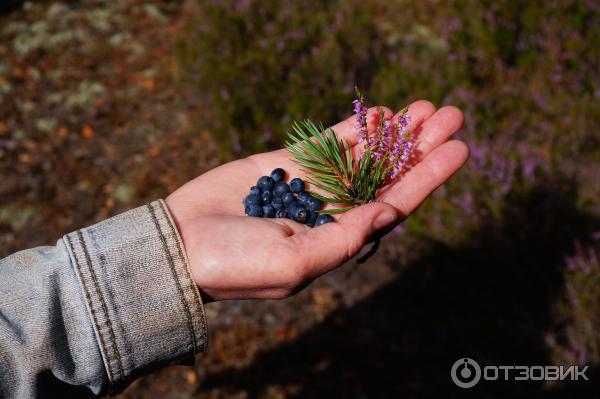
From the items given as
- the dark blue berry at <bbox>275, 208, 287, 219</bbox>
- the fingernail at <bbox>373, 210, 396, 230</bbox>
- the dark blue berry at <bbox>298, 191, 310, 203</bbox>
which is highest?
the fingernail at <bbox>373, 210, 396, 230</bbox>

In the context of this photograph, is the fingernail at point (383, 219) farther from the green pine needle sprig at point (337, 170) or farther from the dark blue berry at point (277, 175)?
the dark blue berry at point (277, 175)

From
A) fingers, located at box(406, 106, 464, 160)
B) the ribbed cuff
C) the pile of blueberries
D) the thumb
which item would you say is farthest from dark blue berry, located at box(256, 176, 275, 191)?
fingers, located at box(406, 106, 464, 160)

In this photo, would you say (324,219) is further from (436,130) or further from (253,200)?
(436,130)

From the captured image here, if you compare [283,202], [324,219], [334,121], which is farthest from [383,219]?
[334,121]

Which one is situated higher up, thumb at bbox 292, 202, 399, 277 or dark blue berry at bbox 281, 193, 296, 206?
thumb at bbox 292, 202, 399, 277

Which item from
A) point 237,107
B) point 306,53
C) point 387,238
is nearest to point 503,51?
point 306,53

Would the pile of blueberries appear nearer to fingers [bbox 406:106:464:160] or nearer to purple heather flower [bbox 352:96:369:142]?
purple heather flower [bbox 352:96:369:142]
